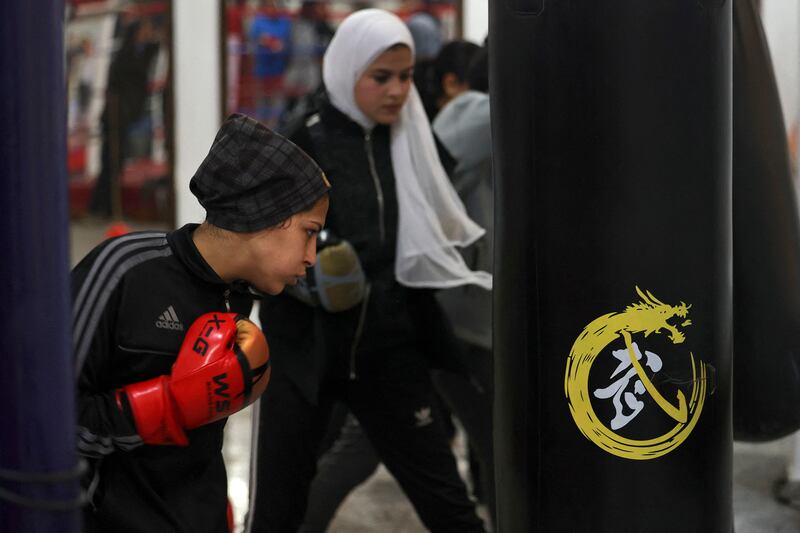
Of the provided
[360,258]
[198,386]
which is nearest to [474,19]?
[360,258]

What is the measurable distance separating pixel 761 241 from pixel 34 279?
60.5 inches

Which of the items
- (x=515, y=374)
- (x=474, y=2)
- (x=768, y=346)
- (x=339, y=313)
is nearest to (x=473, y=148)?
(x=339, y=313)

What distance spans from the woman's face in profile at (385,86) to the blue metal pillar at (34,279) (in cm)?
149

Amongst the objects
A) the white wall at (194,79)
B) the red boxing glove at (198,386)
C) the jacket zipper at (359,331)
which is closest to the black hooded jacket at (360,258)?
the jacket zipper at (359,331)

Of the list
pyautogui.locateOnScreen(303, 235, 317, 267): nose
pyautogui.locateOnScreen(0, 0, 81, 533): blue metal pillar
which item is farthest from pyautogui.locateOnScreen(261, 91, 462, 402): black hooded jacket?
pyautogui.locateOnScreen(0, 0, 81, 533): blue metal pillar

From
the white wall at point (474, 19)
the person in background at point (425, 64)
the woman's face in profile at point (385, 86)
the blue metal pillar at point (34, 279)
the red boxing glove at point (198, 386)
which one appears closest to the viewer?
the blue metal pillar at point (34, 279)

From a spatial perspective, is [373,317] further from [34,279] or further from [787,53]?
[787,53]

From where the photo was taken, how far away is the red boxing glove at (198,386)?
157 centimetres

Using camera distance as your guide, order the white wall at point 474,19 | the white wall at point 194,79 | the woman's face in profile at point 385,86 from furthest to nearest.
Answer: the white wall at point 474,19, the white wall at point 194,79, the woman's face in profile at point 385,86

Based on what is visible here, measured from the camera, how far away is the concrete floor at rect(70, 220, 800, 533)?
338 centimetres

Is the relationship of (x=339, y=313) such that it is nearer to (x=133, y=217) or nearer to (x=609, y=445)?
(x=609, y=445)

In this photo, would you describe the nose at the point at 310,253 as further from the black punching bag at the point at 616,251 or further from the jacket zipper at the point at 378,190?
the jacket zipper at the point at 378,190

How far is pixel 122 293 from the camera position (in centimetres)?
165

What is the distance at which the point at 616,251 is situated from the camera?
165 cm
